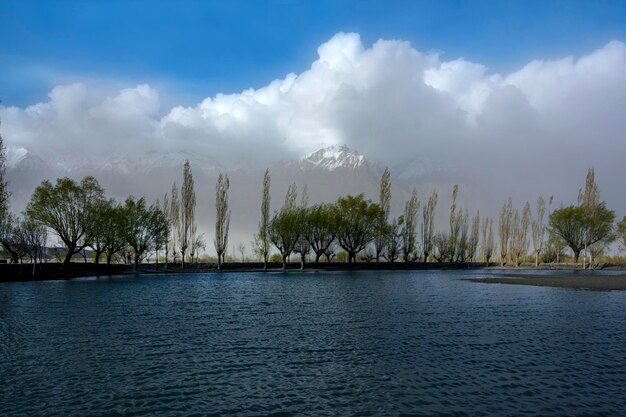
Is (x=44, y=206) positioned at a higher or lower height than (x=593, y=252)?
higher

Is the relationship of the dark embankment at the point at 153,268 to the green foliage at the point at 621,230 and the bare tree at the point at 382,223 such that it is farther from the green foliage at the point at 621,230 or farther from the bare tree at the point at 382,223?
the green foliage at the point at 621,230

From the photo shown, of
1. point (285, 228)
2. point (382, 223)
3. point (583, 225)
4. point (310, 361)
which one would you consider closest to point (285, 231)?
point (285, 228)

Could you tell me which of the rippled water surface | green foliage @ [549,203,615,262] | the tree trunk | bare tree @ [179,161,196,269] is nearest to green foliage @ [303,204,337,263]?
bare tree @ [179,161,196,269]

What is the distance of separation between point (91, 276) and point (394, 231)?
77706mm

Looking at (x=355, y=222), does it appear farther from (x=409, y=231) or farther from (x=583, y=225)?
(x=583, y=225)

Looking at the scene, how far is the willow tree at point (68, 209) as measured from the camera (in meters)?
73.2

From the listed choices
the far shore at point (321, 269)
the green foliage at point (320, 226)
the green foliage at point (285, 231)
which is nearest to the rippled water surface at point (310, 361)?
the far shore at point (321, 269)

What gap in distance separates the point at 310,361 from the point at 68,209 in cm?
6899

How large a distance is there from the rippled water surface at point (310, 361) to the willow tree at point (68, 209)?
4413 centimetres

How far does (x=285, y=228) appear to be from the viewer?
102688mm

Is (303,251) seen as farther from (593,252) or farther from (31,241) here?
(593,252)

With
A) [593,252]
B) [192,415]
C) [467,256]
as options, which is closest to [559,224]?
[593,252]

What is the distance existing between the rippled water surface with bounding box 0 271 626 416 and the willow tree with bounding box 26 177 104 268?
44.1 meters

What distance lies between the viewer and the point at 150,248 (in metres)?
94.4
